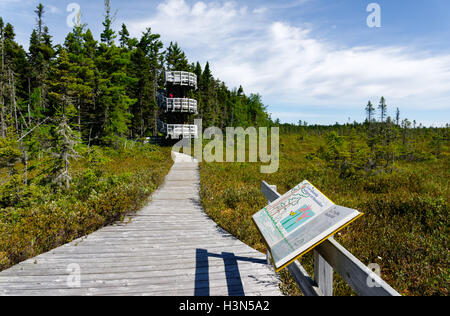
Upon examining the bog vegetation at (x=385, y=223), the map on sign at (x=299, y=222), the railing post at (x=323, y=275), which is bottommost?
the bog vegetation at (x=385, y=223)

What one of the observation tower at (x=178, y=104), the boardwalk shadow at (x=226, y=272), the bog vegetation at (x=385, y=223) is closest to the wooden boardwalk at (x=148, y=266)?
the boardwalk shadow at (x=226, y=272)

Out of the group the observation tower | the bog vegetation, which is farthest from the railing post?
the observation tower

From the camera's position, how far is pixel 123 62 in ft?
95.2

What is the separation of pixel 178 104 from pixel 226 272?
31364 millimetres

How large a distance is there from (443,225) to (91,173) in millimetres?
12165

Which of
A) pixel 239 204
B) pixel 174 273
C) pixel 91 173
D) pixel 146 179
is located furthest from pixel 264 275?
pixel 91 173

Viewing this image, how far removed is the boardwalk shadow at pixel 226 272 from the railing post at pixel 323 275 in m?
1.38

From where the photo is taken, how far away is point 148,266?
14.1 ft

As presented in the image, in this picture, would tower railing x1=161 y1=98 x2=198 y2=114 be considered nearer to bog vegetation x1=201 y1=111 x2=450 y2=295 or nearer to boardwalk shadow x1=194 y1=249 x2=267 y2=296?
bog vegetation x1=201 y1=111 x2=450 y2=295

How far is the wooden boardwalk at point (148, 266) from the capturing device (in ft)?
11.8

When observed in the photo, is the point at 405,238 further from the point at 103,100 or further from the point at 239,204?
the point at 103,100

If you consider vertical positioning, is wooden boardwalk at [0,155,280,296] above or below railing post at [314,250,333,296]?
below

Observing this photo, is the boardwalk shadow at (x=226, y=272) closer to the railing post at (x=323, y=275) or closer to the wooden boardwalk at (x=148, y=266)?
the wooden boardwalk at (x=148, y=266)

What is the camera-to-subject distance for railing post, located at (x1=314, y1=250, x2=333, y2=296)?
8.00ft
